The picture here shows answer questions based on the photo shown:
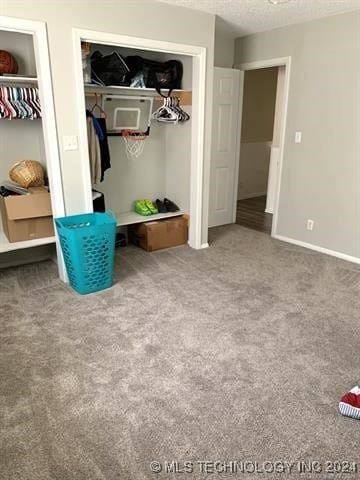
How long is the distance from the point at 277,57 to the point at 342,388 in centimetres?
368

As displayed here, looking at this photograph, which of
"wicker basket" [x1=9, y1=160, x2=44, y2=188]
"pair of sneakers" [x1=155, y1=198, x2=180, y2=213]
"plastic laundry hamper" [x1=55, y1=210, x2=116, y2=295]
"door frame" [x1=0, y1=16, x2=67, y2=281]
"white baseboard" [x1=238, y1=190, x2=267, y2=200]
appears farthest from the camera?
"white baseboard" [x1=238, y1=190, x2=267, y2=200]

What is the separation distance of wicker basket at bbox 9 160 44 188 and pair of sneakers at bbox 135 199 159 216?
1.20 metres

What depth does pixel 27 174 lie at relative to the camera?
3.29m

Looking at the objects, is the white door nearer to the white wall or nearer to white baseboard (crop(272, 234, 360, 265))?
the white wall

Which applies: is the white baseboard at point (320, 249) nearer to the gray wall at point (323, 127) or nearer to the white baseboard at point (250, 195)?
the gray wall at point (323, 127)

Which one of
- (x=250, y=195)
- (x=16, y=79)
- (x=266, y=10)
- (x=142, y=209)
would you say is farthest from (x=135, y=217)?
(x=250, y=195)

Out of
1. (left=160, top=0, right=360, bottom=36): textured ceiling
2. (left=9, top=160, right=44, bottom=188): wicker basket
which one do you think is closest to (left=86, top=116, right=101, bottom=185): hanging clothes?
(left=9, top=160, right=44, bottom=188): wicker basket

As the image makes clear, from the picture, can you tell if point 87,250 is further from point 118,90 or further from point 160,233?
point 118,90

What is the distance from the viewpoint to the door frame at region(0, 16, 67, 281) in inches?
102

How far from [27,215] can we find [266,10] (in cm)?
295

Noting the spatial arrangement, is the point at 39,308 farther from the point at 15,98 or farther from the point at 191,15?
the point at 191,15

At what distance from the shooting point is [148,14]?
3143 millimetres

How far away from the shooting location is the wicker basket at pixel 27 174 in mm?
3301

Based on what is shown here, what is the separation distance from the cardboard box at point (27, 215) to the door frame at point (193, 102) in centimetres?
41
